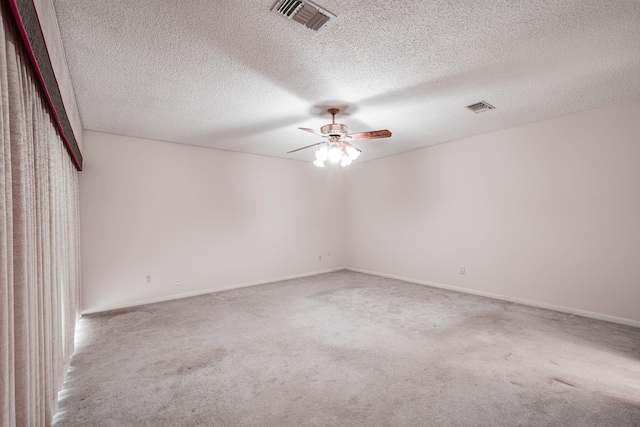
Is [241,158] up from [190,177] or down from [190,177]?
up

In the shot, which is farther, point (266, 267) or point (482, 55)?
point (266, 267)

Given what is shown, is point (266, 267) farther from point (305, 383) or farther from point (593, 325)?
point (593, 325)

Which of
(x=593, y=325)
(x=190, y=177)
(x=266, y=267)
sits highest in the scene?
(x=190, y=177)

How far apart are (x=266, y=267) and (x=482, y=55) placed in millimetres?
5008

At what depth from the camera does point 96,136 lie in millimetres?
4383

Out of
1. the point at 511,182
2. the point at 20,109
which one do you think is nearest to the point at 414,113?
the point at 511,182

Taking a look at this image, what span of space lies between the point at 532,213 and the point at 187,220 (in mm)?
5471

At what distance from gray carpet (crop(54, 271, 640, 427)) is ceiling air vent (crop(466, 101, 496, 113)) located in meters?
2.67

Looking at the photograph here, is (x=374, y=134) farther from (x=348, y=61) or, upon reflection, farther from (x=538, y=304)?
(x=538, y=304)

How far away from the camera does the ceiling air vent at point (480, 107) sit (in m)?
3.59

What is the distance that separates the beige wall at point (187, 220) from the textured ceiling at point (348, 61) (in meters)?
0.83

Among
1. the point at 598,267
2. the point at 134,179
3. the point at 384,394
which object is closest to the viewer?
the point at 384,394

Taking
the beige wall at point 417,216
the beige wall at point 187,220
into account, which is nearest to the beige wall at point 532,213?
the beige wall at point 417,216

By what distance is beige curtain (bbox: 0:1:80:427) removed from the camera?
1.14 m
